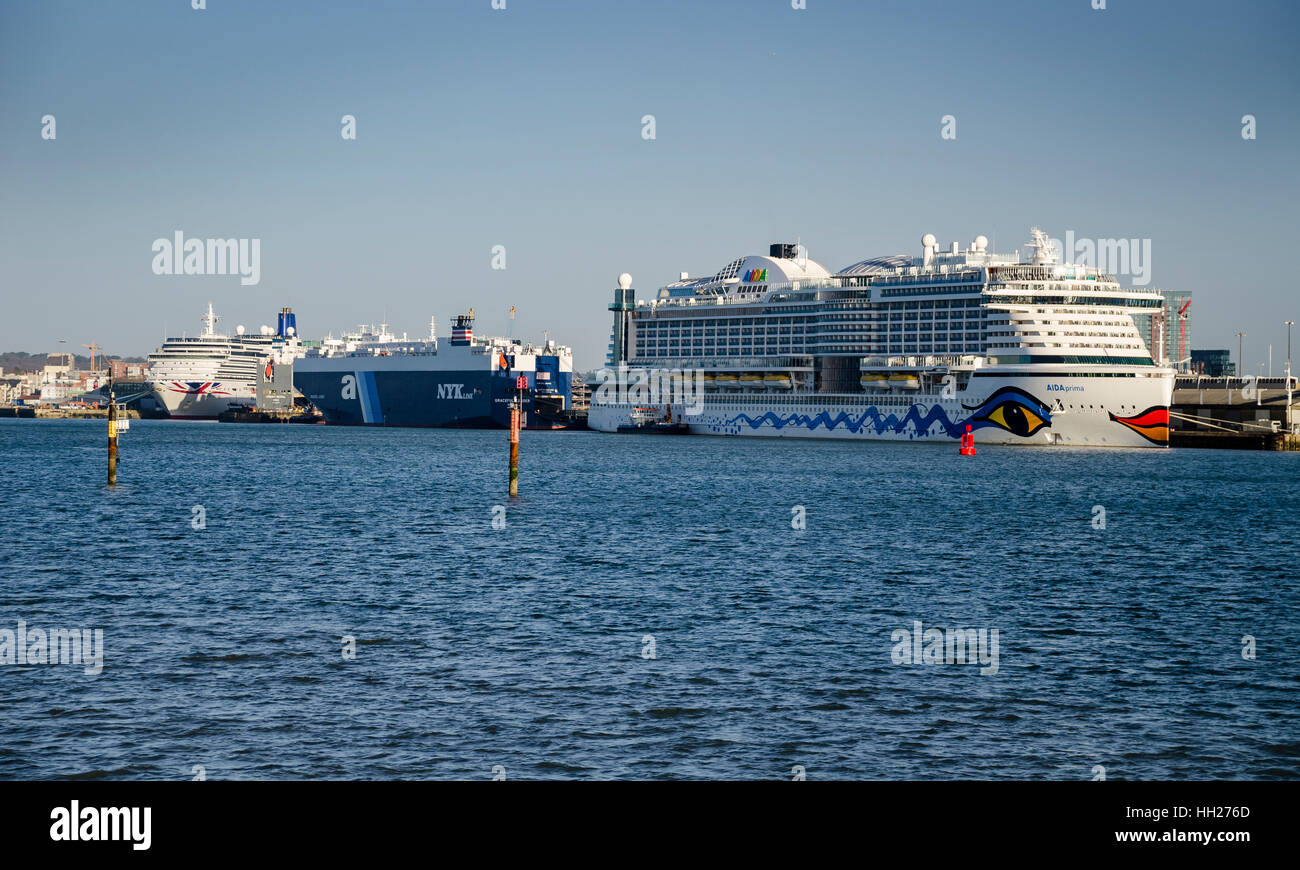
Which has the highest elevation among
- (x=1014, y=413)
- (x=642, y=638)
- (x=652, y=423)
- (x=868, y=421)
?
(x=1014, y=413)

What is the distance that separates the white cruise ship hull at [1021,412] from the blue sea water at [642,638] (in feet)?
166

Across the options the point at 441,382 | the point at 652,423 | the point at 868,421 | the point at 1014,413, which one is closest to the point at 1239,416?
the point at 1014,413

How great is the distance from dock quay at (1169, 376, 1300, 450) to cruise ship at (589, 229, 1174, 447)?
15.2 m

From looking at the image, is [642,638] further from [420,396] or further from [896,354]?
[420,396]

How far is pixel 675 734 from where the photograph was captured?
50.0 feet

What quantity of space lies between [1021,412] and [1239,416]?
34619mm

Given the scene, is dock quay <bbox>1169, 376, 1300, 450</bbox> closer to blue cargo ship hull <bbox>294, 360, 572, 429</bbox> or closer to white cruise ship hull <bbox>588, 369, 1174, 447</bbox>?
white cruise ship hull <bbox>588, 369, 1174, 447</bbox>

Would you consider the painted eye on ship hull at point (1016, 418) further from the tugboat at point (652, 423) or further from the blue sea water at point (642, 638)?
the blue sea water at point (642, 638)

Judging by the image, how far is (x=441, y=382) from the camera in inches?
6299

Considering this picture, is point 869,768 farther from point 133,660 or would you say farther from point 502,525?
point 502,525

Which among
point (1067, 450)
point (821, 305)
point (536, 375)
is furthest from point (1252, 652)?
point (536, 375)

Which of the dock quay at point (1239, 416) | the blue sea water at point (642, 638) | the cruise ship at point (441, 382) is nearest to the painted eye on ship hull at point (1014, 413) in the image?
the dock quay at point (1239, 416)

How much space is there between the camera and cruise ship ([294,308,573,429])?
158m
